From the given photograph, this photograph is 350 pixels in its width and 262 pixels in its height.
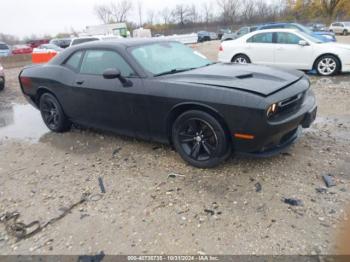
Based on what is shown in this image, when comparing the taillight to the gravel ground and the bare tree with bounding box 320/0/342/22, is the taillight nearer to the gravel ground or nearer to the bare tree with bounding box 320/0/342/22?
the gravel ground

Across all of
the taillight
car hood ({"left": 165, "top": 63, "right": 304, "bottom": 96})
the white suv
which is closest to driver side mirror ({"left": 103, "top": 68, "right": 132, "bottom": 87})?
car hood ({"left": 165, "top": 63, "right": 304, "bottom": 96})

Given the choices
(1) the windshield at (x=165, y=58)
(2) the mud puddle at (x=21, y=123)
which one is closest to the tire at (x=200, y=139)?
(1) the windshield at (x=165, y=58)

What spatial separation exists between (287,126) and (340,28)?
40488 mm

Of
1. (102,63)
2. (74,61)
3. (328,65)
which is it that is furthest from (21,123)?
(328,65)

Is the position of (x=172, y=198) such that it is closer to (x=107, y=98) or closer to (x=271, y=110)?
(x=271, y=110)

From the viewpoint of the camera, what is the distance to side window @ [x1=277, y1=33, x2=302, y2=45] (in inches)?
359

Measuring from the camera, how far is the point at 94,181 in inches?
148

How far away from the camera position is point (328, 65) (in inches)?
352

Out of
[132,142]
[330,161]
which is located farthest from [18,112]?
[330,161]

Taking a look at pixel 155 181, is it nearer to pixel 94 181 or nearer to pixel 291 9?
pixel 94 181

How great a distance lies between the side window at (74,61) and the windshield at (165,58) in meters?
1.12

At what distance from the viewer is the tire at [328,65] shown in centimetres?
888

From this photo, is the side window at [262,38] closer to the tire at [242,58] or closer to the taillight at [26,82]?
the tire at [242,58]

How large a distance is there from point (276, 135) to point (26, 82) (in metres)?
4.57
